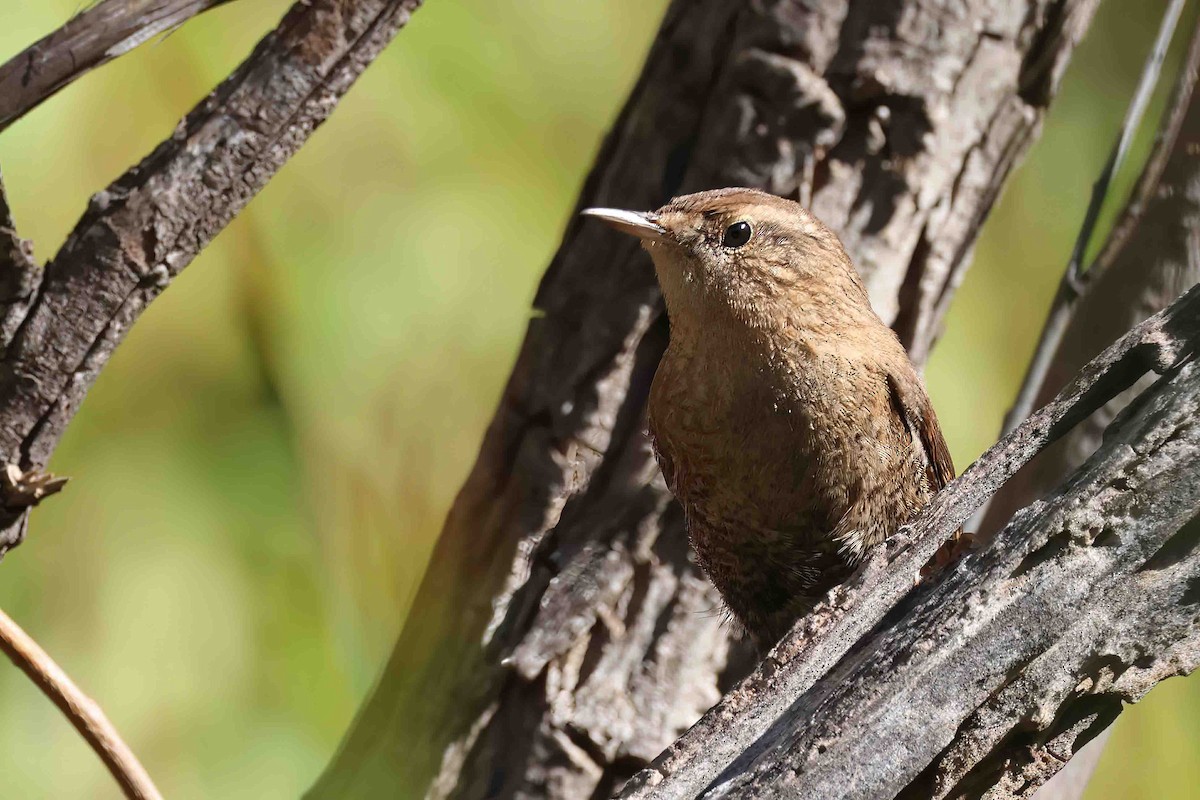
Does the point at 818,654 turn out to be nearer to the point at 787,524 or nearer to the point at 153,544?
the point at 787,524

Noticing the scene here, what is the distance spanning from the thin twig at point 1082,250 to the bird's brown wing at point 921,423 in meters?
0.59

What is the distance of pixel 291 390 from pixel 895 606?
1.44m

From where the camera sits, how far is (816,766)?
1.30m

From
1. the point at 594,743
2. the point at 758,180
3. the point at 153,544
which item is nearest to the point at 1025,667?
the point at 594,743

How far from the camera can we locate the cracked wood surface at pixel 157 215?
1750mm

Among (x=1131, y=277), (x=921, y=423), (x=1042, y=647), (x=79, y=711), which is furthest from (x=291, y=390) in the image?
(x=1131, y=277)

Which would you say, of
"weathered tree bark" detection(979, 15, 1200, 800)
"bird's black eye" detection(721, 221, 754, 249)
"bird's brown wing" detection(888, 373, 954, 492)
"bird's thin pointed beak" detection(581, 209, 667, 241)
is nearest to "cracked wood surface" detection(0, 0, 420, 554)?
"bird's thin pointed beak" detection(581, 209, 667, 241)

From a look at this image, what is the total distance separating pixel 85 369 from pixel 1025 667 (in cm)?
143

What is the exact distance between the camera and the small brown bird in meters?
1.79

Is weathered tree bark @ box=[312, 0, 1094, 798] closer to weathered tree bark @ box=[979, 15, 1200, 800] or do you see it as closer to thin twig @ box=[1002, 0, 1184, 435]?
thin twig @ box=[1002, 0, 1184, 435]

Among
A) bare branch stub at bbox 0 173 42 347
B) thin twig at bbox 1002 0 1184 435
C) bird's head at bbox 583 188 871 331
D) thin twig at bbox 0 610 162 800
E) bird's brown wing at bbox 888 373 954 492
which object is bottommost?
thin twig at bbox 0 610 162 800

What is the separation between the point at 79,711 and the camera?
1.64 m

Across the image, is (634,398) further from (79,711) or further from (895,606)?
(79,711)

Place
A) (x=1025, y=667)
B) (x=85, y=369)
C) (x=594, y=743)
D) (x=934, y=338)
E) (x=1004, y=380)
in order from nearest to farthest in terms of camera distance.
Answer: (x=1025, y=667)
(x=85, y=369)
(x=594, y=743)
(x=934, y=338)
(x=1004, y=380)
